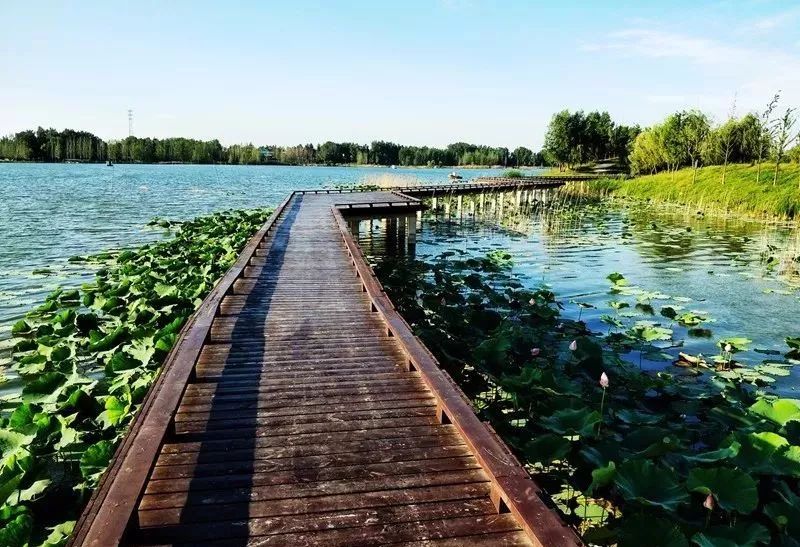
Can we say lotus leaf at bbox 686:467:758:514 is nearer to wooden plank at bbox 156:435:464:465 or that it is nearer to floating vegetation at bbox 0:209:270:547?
wooden plank at bbox 156:435:464:465

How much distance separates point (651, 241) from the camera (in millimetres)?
26297

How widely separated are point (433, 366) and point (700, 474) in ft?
8.40

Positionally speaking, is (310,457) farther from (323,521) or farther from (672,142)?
(672,142)

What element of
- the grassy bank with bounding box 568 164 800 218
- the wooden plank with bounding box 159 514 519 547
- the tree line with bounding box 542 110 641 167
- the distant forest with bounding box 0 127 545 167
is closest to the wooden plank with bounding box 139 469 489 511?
the wooden plank with bounding box 159 514 519 547

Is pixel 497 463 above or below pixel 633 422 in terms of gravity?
above

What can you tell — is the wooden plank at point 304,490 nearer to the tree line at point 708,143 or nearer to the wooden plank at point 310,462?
the wooden plank at point 310,462

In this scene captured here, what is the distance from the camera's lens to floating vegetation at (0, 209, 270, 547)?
4.86 metres

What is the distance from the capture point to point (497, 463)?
12.9ft

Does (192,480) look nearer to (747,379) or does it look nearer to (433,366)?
(433,366)

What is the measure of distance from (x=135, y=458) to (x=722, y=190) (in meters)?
46.5

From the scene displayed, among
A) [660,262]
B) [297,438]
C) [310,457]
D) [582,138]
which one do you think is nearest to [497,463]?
[310,457]

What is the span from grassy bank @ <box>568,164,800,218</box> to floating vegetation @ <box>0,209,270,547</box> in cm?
3355

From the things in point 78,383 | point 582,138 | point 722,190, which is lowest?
point 78,383

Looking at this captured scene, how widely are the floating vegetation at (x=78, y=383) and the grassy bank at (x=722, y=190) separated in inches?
1321
